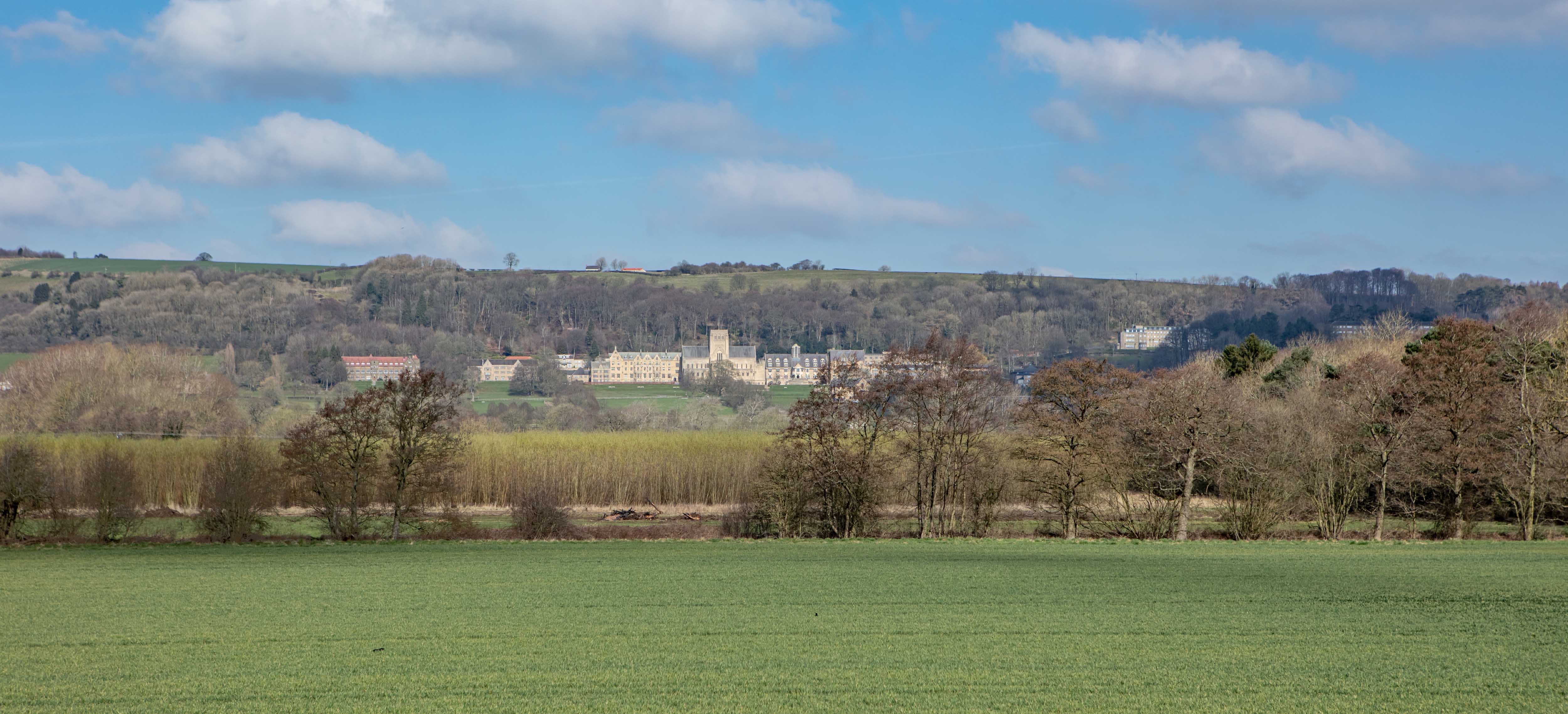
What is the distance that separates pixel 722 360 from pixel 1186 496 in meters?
124

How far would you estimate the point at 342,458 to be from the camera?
1198 inches

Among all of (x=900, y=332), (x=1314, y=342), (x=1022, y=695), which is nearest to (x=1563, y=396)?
(x=1022, y=695)

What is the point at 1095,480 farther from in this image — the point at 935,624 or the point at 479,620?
the point at 479,620

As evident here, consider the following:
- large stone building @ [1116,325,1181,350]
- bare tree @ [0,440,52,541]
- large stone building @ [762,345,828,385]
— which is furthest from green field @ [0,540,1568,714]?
large stone building @ [1116,325,1181,350]

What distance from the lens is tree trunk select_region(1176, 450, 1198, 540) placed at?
30.4m

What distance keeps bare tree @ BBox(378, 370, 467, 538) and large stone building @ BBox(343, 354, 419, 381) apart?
90758 millimetres

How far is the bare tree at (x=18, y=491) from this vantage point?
90.6 feet

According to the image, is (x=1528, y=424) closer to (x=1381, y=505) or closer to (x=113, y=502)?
(x=1381, y=505)

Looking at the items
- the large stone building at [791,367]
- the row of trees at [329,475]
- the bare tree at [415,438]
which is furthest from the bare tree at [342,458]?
the large stone building at [791,367]

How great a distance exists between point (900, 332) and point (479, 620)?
146 meters

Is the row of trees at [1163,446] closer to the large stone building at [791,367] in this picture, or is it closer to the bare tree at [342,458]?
the bare tree at [342,458]

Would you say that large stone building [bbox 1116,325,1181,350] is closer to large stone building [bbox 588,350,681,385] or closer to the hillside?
the hillside

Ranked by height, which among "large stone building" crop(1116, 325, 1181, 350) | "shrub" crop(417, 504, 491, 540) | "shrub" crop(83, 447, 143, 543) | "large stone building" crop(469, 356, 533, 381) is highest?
"large stone building" crop(1116, 325, 1181, 350)

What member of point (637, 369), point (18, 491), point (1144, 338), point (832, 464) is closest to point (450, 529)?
point (18, 491)
